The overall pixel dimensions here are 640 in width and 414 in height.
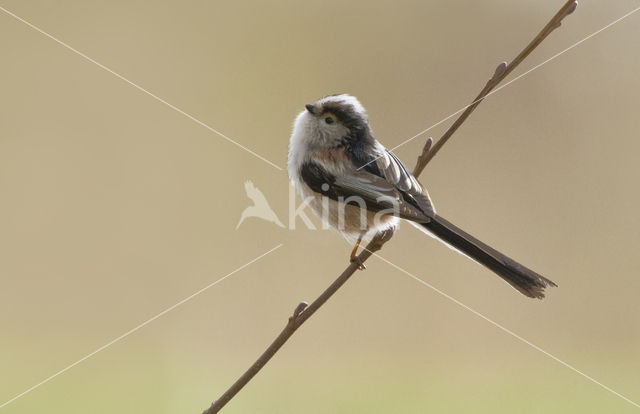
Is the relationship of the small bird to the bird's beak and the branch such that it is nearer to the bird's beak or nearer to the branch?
the bird's beak

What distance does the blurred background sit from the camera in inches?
126

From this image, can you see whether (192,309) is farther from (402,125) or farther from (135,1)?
(135,1)

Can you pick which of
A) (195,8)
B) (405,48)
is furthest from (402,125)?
(195,8)

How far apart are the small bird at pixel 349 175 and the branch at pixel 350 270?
302 mm

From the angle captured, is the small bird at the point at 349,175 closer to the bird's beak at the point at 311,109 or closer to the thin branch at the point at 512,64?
the bird's beak at the point at 311,109

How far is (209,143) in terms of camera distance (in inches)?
157

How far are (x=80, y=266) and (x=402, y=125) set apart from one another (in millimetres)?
2082

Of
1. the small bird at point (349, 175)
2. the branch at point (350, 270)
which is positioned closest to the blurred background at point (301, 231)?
the small bird at point (349, 175)

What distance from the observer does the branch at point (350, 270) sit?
0.98 m

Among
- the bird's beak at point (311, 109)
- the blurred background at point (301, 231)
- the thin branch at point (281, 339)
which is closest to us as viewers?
the thin branch at point (281, 339)

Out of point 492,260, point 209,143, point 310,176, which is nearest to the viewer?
point 492,260

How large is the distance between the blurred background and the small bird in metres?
0.84

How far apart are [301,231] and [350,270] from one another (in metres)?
1.61

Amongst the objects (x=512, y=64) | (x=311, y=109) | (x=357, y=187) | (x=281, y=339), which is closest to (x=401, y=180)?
(x=357, y=187)
